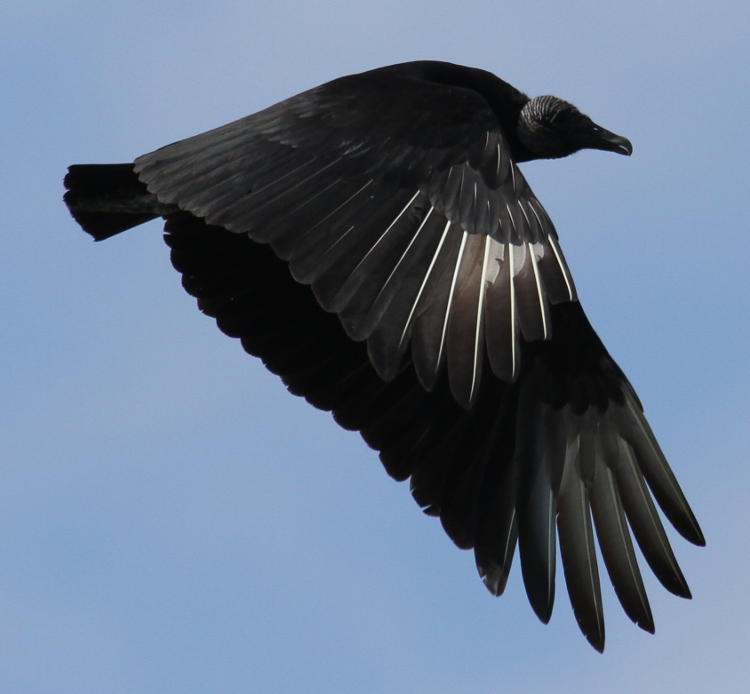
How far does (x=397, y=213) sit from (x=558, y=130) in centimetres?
216

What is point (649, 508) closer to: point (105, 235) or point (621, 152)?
point (621, 152)

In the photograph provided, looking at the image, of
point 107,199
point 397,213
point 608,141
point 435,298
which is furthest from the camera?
point 608,141

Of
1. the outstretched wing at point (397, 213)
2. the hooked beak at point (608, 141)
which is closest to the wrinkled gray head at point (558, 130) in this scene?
the hooked beak at point (608, 141)

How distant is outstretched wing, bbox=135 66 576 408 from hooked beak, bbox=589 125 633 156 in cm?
123

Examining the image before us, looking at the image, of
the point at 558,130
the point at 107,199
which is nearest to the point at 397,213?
the point at 107,199

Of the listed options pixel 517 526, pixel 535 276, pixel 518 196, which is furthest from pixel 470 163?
pixel 517 526

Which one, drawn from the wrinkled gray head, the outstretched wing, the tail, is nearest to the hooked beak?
the wrinkled gray head

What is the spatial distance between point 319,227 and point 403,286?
420 mm

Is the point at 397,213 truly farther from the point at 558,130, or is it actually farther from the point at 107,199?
the point at 558,130

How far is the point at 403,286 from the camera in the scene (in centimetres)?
572

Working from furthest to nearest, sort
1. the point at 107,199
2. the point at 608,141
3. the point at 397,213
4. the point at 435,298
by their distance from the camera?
the point at 608,141 → the point at 107,199 → the point at 397,213 → the point at 435,298

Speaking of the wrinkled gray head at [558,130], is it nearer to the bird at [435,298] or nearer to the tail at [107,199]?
the bird at [435,298]

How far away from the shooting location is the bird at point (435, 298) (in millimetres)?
5750

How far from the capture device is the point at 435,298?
18.7ft
